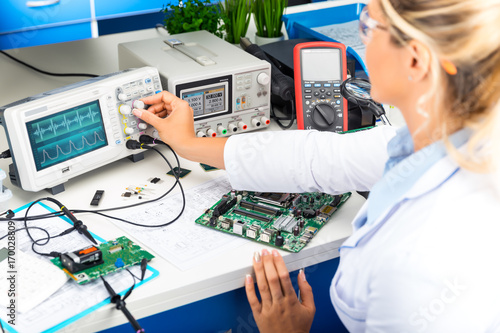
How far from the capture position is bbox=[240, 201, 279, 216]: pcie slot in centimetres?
127

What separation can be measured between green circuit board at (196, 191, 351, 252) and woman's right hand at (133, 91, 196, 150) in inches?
7.8

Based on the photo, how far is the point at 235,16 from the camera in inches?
74.0

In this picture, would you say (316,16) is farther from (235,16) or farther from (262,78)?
(262,78)

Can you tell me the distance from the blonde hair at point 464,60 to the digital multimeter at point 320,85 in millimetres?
706

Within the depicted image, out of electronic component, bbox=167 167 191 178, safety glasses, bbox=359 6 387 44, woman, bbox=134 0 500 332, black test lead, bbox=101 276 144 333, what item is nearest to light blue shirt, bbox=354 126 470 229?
woman, bbox=134 0 500 332

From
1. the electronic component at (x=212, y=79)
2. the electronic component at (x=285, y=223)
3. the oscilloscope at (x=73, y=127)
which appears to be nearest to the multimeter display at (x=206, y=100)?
the electronic component at (x=212, y=79)

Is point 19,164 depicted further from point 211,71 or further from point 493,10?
point 493,10

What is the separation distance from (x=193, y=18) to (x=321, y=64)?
1.61 feet

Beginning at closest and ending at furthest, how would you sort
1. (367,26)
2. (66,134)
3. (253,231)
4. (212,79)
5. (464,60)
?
(464,60), (367,26), (253,231), (66,134), (212,79)

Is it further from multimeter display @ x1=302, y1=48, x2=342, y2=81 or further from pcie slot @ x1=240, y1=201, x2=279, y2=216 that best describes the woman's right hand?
multimeter display @ x1=302, y1=48, x2=342, y2=81

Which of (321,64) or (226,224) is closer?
(226,224)

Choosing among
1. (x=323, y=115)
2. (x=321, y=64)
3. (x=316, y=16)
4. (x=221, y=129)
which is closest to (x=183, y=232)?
(x=221, y=129)

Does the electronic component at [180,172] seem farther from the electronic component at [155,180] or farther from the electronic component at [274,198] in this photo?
the electronic component at [274,198]

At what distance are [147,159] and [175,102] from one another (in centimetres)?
19
